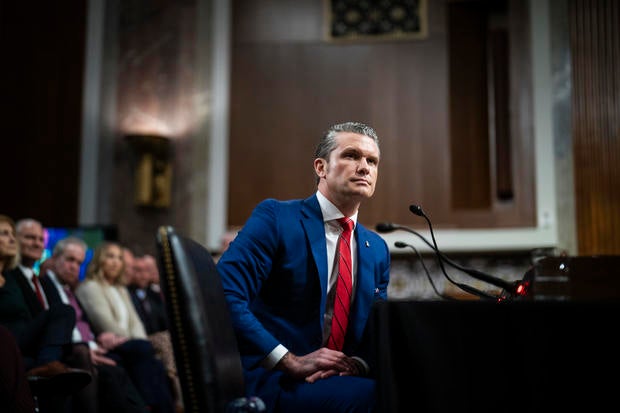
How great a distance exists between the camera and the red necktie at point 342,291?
7.29 ft

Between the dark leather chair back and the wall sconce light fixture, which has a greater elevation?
the wall sconce light fixture

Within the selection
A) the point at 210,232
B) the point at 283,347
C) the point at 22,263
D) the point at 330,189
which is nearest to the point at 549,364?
the point at 283,347

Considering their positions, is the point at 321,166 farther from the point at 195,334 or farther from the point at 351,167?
the point at 195,334

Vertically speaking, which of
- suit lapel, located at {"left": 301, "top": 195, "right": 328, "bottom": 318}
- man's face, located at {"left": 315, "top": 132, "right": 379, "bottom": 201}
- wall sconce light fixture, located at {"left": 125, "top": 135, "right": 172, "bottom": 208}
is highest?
wall sconce light fixture, located at {"left": 125, "top": 135, "right": 172, "bottom": 208}

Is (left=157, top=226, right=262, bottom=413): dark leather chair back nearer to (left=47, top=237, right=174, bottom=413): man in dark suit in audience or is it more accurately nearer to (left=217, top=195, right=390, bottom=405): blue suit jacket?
(left=217, top=195, right=390, bottom=405): blue suit jacket

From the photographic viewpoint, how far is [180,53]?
7363mm

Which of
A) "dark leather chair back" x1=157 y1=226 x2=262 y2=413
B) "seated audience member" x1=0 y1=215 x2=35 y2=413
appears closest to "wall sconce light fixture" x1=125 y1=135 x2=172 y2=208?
"seated audience member" x1=0 y1=215 x2=35 y2=413

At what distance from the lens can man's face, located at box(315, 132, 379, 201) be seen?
234 centimetres

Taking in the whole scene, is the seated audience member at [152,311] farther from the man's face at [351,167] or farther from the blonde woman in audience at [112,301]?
the man's face at [351,167]

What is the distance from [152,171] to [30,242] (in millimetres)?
2988

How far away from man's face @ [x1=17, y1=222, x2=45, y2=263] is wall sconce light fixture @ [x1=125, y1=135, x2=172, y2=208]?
2.78 meters

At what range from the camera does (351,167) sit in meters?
2.35

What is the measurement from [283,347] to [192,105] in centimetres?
549

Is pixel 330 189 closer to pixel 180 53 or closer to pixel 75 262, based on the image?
pixel 75 262
